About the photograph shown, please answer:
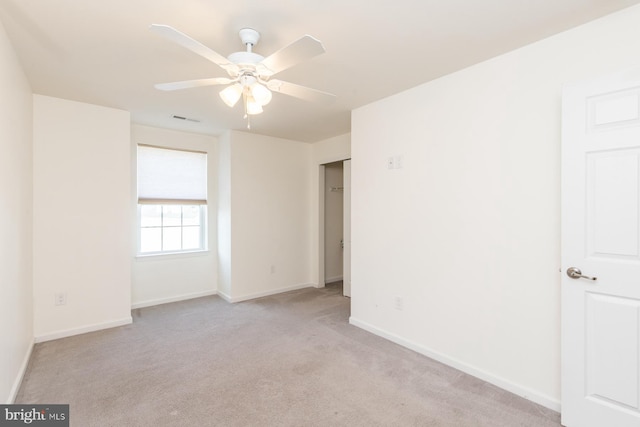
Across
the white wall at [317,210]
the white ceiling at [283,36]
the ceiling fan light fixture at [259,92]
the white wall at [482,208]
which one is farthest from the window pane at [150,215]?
the ceiling fan light fixture at [259,92]

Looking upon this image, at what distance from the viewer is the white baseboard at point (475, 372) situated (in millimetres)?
2071

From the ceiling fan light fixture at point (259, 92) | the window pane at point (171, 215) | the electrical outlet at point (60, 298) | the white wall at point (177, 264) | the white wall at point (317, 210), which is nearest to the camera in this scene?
the ceiling fan light fixture at point (259, 92)

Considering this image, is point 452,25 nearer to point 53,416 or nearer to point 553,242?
point 553,242

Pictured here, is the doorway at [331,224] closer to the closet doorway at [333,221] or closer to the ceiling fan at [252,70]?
the closet doorway at [333,221]

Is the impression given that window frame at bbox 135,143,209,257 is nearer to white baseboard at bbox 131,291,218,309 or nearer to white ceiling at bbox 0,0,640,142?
white baseboard at bbox 131,291,218,309

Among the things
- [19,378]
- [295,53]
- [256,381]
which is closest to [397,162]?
[295,53]

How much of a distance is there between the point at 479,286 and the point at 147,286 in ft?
13.1

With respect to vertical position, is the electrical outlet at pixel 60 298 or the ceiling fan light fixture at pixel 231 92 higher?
the ceiling fan light fixture at pixel 231 92

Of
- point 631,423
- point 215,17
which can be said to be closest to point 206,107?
point 215,17

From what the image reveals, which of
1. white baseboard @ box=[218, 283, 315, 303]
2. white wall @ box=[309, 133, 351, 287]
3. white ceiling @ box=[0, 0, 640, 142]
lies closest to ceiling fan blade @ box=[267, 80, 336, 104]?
white ceiling @ box=[0, 0, 640, 142]

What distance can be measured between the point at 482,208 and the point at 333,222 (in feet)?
11.0

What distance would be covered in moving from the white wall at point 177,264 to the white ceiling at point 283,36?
1259mm

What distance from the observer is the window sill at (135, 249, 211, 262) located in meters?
4.16

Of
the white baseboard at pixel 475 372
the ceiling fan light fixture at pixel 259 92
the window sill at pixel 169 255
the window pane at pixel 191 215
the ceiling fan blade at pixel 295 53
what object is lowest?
the white baseboard at pixel 475 372
